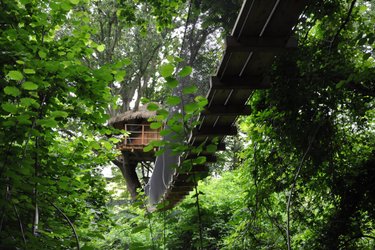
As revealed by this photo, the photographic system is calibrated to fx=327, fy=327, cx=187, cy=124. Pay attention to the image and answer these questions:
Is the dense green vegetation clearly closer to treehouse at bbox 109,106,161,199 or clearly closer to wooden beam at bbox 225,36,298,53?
wooden beam at bbox 225,36,298,53

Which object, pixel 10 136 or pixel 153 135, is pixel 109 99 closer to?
pixel 10 136

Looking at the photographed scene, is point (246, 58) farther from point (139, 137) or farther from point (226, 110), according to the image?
point (139, 137)

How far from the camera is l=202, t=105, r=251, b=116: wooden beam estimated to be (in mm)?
2752

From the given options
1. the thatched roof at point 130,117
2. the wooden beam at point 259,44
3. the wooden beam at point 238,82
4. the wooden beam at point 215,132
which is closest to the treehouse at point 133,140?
the thatched roof at point 130,117

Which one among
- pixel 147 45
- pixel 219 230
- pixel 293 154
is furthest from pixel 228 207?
pixel 147 45

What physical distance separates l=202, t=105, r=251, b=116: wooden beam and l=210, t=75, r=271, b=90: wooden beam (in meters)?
0.32

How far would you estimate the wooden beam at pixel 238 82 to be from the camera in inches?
95.6

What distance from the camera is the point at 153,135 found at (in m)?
11.5

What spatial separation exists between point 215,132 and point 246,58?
0.99m

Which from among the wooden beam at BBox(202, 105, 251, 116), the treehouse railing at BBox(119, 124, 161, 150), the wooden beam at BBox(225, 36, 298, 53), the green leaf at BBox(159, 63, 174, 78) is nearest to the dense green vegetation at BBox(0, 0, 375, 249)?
the wooden beam at BBox(202, 105, 251, 116)

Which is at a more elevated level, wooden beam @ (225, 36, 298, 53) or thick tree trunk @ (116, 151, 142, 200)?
thick tree trunk @ (116, 151, 142, 200)

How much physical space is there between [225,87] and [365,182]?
1.35m

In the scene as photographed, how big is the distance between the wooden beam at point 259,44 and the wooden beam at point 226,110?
29.2 inches

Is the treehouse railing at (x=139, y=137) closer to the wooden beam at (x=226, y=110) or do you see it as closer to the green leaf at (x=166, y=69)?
the wooden beam at (x=226, y=110)
